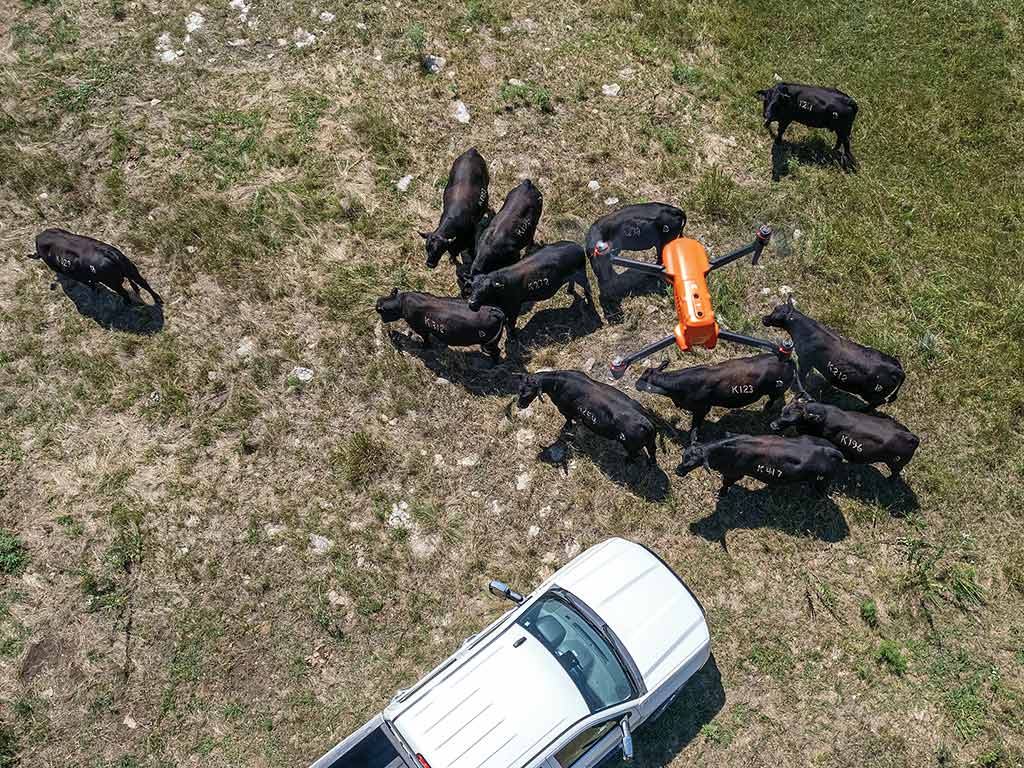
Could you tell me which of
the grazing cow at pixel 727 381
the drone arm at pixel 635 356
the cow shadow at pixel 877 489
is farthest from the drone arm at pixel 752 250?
the cow shadow at pixel 877 489

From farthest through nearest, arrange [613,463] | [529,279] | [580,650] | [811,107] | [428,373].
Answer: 1. [811,107]
2. [428,373]
3. [529,279]
4. [613,463]
5. [580,650]

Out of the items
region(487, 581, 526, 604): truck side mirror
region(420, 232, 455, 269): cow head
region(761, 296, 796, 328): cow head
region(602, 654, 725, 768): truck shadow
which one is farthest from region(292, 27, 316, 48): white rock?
region(602, 654, 725, 768): truck shadow

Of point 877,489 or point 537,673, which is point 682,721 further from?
point 877,489

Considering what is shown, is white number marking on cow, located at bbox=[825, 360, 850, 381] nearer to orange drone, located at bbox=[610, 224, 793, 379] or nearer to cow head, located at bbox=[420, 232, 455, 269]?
orange drone, located at bbox=[610, 224, 793, 379]

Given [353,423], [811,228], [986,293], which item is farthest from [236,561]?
[986,293]

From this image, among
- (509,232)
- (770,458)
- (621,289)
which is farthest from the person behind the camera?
(621,289)

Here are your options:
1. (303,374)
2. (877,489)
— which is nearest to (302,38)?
(303,374)
